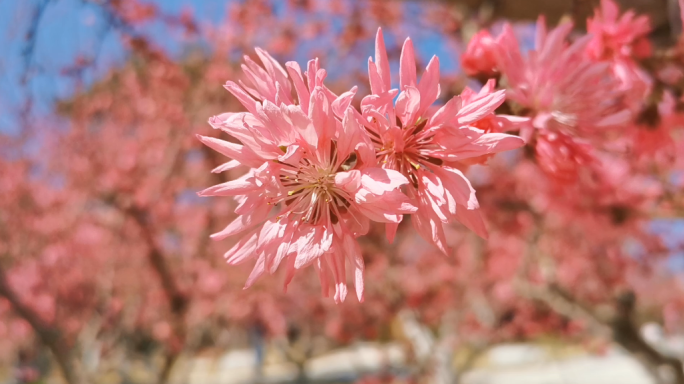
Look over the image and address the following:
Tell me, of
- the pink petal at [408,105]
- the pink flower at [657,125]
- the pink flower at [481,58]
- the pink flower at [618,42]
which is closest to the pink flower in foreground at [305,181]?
the pink petal at [408,105]

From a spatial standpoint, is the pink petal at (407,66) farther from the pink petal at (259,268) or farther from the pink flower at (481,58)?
the pink petal at (259,268)

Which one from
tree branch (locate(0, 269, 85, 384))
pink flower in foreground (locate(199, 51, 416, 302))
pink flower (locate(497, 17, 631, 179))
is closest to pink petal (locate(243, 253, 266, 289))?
pink flower in foreground (locate(199, 51, 416, 302))

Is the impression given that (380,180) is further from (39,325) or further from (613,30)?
(39,325)

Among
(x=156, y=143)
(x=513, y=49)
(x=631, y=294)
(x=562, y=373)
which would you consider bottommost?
(x=562, y=373)

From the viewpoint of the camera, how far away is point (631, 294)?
3809 mm

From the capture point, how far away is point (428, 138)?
896mm

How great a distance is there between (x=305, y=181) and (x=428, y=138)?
0.86 feet

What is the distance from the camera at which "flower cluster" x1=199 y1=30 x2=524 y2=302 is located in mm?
772

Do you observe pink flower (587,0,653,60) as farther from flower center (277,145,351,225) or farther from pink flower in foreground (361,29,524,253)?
flower center (277,145,351,225)

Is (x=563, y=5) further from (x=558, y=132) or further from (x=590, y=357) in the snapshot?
(x=590, y=357)

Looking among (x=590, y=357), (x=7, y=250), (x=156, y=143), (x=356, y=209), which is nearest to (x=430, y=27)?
(x=156, y=143)

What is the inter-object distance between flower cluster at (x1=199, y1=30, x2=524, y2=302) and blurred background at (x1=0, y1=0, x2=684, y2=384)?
549 millimetres

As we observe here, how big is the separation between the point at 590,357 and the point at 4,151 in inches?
611

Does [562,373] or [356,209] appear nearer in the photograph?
[356,209]
